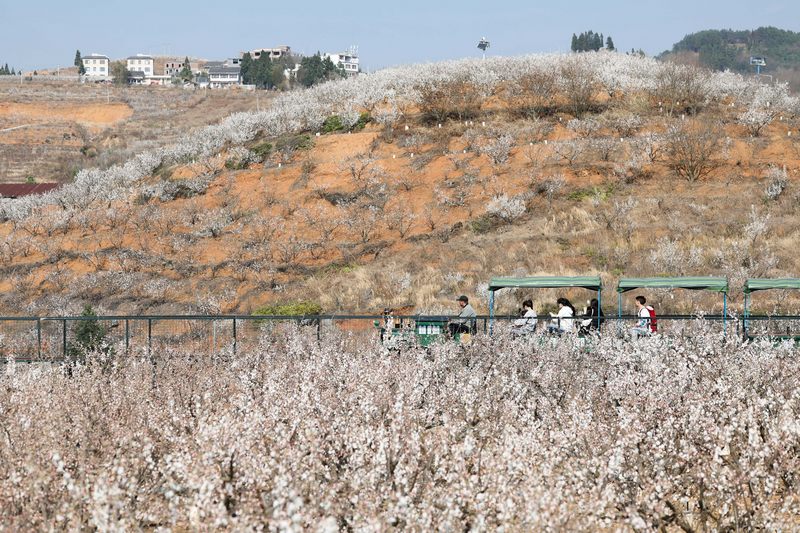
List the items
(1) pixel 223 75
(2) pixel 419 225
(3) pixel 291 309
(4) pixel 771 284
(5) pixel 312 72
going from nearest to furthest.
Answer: (4) pixel 771 284 < (3) pixel 291 309 < (2) pixel 419 225 < (5) pixel 312 72 < (1) pixel 223 75

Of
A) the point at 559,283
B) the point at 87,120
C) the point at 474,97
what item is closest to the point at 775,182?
the point at 559,283

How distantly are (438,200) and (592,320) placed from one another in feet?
64.8

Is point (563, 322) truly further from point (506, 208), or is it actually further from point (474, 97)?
point (474, 97)

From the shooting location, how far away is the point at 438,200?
3919 centimetres

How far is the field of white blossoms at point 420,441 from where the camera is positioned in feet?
26.3

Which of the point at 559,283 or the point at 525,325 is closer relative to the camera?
the point at 525,325

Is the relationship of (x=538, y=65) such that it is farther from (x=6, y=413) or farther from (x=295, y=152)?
(x=6, y=413)

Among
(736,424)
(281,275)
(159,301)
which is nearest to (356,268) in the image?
(281,275)

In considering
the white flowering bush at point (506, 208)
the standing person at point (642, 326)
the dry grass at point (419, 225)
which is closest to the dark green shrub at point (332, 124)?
the dry grass at point (419, 225)

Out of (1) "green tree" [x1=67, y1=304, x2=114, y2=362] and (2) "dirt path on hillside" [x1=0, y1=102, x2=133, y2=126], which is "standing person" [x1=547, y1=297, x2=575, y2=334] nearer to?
(1) "green tree" [x1=67, y1=304, x2=114, y2=362]

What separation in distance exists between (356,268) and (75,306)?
10151mm

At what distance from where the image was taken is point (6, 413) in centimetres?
1300

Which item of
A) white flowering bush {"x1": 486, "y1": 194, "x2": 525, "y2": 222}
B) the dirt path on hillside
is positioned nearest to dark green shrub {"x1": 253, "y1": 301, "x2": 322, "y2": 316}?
white flowering bush {"x1": 486, "y1": 194, "x2": 525, "y2": 222}

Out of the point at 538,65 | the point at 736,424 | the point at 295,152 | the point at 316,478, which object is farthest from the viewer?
the point at 538,65
